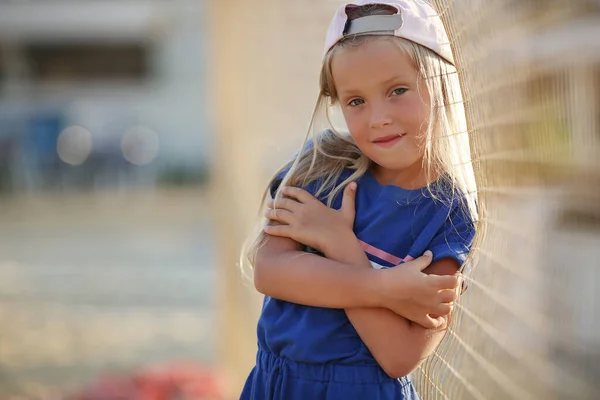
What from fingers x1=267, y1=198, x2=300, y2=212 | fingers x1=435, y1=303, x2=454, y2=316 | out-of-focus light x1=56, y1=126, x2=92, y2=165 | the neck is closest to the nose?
the neck

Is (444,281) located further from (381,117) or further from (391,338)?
(381,117)

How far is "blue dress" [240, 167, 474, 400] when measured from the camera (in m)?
1.59

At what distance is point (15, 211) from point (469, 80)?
1467 cm

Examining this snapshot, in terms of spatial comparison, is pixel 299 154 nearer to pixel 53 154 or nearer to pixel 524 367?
pixel 524 367

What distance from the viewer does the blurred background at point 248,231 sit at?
203 centimetres

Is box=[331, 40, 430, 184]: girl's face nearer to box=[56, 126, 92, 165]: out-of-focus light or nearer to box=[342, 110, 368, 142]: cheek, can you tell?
box=[342, 110, 368, 142]: cheek

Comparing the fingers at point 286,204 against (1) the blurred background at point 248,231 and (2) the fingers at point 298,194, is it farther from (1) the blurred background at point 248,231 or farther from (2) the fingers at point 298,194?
(1) the blurred background at point 248,231

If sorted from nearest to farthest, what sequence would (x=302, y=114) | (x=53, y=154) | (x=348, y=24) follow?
(x=348, y=24) < (x=302, y=114) < (x=53, y=154)

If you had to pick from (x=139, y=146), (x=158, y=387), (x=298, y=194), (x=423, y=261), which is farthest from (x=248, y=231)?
(x=139, y=146)

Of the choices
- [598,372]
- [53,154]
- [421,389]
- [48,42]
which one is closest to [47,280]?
[598,372]

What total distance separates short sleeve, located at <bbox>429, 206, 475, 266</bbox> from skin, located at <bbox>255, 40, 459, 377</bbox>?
0.02 metres

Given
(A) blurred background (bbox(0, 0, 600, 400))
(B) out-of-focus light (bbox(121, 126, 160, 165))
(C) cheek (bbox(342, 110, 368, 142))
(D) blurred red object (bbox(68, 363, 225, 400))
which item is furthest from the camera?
(B) out-of-focus light (bbox(121, 126, 160, 165))

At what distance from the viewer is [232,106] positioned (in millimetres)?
5461

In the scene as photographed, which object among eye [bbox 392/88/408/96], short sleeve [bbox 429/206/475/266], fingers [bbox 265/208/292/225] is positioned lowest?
short sleeve [bbox 429/206/475/266]
